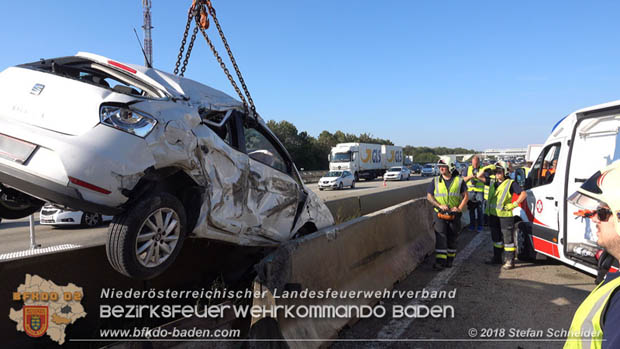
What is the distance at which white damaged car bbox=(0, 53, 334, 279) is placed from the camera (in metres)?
2.65

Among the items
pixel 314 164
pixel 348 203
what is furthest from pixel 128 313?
pixel 314 164

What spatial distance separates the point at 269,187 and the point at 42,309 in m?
2.16

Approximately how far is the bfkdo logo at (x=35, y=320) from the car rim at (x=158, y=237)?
0.81m

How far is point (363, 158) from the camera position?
41469 mm

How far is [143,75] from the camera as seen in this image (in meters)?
3.28

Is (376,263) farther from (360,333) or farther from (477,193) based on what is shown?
(477,193)

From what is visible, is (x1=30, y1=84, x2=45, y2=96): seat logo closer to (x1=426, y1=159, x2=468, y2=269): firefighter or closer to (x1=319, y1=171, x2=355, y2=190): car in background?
(x1=426, y1=159, x2=468, y2=269): firefighter

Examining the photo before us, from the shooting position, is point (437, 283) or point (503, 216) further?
point (503, 216)

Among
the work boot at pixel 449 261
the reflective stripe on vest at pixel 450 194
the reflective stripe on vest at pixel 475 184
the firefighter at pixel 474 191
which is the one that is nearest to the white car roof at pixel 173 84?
the reflective stripe on vest at pixel 450 194

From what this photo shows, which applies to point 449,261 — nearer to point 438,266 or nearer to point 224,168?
point 438,266

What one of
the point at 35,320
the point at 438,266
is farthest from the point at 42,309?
the point at 438,266

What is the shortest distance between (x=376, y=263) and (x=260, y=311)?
245 centimetres

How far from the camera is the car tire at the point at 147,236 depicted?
2686mm

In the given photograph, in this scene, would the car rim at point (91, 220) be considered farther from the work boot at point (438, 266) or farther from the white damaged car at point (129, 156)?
the work boot at point (438, 266)
